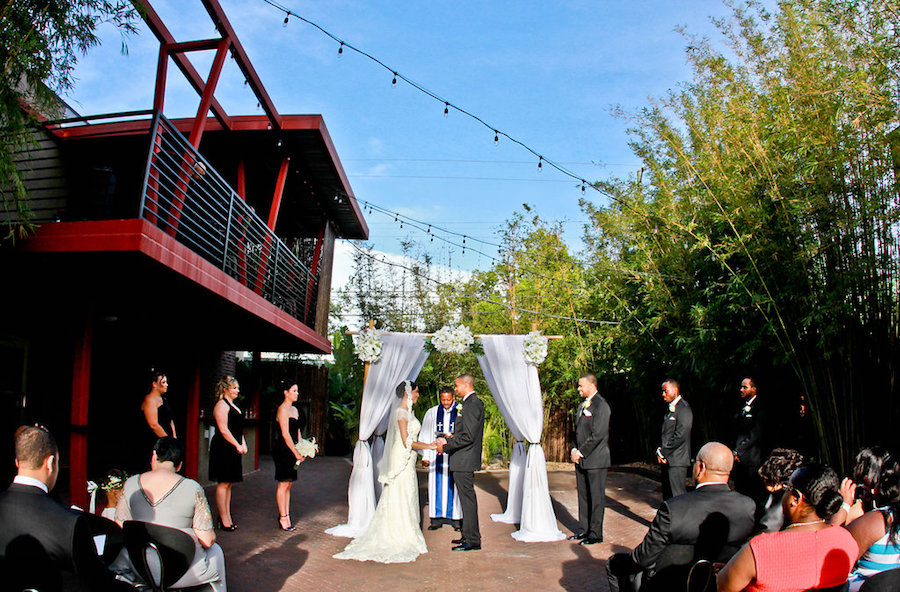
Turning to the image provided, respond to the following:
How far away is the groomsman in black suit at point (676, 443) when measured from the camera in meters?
6.71

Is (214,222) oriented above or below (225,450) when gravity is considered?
above

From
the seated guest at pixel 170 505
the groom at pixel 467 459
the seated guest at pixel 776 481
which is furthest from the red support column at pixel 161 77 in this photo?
the seated guest at pixel 776 481

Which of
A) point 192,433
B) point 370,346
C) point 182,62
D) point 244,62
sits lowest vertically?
point 192,433

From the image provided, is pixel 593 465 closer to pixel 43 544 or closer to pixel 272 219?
pixel 43 544

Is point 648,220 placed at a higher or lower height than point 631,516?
higher

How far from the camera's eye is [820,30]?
582 centimetres

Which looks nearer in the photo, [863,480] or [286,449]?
[863,480]

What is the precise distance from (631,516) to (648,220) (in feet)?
12.5

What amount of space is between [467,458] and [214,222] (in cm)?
461

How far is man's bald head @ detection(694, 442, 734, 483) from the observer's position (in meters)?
3.20

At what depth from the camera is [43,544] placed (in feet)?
8.00

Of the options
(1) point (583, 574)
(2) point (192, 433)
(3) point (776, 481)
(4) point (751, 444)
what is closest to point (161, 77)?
(2) point (192, 433)

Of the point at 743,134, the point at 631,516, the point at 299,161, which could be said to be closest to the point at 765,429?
the point at 631,516

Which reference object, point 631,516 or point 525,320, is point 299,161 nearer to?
point 525,320
